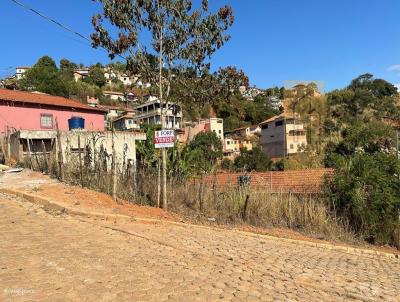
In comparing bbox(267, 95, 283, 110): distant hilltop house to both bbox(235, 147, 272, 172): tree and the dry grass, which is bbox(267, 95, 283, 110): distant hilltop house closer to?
bbox(235, 147, 272, 172): tree

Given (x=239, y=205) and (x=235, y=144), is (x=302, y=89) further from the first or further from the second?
(x=239, y=205)

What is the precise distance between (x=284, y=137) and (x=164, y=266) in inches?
2135

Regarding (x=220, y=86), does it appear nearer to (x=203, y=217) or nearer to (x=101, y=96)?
(x=203, y=217)

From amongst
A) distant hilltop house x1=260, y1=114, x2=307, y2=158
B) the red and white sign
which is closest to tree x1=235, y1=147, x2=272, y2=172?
distant hilltop house x1=260, y1=114, x2=307, y2=158

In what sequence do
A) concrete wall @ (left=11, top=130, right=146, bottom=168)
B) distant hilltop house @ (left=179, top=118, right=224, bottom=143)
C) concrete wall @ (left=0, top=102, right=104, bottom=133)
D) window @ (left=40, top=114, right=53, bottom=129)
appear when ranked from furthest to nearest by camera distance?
distant hilltop house @ (left=179, top=118, right=224, bottom=143) → window @ (left=40, top=114, right=53, bottom=129) → concrete wall @ (left=0, top=102, right=104, bottom=133) → concrete wall @ (left=11, top=130, right=146, bottom=168)

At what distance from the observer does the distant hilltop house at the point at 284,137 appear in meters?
56.4

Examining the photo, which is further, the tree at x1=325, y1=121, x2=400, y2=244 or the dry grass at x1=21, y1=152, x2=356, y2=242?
the tree at x1=325, y1=121, x2=400, y2=244

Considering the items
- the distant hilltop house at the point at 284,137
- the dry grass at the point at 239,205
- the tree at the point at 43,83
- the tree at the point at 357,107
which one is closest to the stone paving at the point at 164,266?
the dry grass at the point at 239,205

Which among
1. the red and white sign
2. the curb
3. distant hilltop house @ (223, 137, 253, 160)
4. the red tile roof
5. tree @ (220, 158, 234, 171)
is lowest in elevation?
tree @ (220, 158, 234, 171)

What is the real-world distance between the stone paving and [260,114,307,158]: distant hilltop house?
46167 millimetres

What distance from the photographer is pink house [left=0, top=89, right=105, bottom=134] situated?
2967 centimetres

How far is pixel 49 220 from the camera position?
8.84 m

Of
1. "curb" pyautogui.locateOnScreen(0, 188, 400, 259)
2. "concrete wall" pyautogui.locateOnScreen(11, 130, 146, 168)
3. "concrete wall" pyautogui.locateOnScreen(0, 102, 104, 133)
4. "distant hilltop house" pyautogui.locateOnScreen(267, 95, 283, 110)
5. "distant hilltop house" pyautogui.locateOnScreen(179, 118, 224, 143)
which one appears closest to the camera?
"curb" pyautogui.locateOnScreen(0, 188, 400, 259)

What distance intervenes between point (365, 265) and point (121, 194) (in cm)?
667
